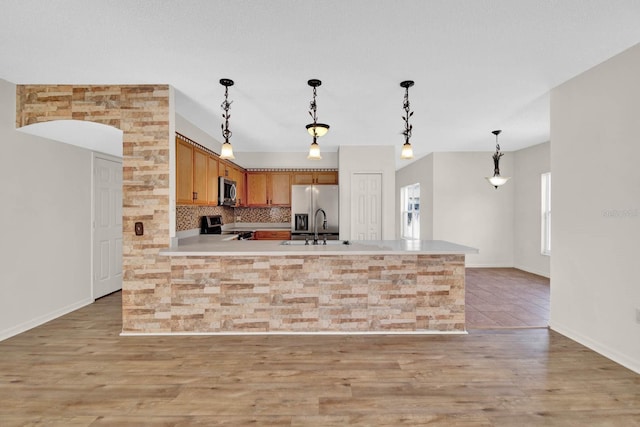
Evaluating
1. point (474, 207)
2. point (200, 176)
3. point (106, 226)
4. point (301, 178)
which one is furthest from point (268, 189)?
point (474, 207)

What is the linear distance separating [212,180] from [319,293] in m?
2.54

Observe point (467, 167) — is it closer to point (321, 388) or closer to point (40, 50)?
point (321, 388)

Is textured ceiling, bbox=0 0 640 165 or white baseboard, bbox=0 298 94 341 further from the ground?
textured ceiling, bbox=0 0 640 165

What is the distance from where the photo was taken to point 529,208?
6285 millimetres

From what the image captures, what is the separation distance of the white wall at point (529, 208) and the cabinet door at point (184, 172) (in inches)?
233

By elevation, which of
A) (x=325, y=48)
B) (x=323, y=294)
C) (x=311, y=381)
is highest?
(x=325, y=48)

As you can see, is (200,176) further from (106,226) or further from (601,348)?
(601,348)

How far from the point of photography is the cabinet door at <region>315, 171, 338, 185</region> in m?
6.42

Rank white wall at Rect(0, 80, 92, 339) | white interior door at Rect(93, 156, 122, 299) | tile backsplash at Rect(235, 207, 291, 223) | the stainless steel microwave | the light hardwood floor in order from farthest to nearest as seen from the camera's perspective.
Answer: tile backsplash at Rect(235, 207, 291, 223) < the stainless steel microwave < white interior door at Rect(93, 156, 122, 299) < white wall at Rect(0, 80, 92, 339) < the light hardwood floor

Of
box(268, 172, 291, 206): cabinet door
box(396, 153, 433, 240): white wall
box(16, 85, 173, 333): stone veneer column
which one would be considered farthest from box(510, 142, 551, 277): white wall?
Answer: box(16, 85, 173, 333): stone veneer column

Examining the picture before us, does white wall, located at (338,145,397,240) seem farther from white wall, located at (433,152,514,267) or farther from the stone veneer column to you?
the stone veneer column

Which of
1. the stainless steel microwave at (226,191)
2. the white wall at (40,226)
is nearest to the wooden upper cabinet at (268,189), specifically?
the stainless steel microwave at (226,191)

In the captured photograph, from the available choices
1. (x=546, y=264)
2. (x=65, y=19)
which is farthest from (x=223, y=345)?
(x=546, y=264)

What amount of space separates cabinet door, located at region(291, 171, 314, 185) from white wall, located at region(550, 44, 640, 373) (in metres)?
4.01
